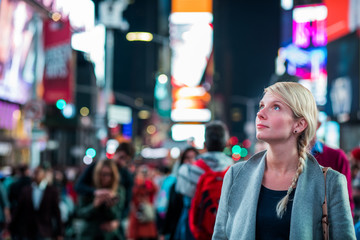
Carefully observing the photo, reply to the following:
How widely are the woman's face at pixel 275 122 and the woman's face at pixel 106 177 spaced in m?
5.34

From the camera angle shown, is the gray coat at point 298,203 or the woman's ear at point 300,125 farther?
the woman's ear at point 300,125

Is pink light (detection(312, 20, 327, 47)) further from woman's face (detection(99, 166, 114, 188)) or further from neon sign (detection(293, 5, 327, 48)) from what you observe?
woman's face (detection(99, 166, 114, 188))

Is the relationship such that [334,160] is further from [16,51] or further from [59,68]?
[59,68]

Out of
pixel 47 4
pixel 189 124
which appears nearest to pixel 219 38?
pixel 189 124

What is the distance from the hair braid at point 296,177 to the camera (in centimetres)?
342

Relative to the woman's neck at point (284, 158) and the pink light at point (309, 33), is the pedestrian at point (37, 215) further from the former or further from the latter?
the pink light at point (309, 33)

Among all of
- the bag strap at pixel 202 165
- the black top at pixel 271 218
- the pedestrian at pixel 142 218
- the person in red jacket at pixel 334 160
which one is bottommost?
the pedestrian at pixel 142 218

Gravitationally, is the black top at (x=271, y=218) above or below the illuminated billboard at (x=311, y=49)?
below

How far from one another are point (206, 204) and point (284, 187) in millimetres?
2381

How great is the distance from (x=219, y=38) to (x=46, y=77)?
374ft

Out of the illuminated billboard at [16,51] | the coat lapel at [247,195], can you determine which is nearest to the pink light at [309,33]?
the illuminated billboard at [16,51]

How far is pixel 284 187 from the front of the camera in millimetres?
3555

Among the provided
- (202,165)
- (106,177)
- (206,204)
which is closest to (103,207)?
(106,177)

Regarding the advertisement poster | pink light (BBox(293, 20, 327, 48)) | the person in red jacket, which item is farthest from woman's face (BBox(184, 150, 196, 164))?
pink light (BBox(293, 20, 327, 48))
